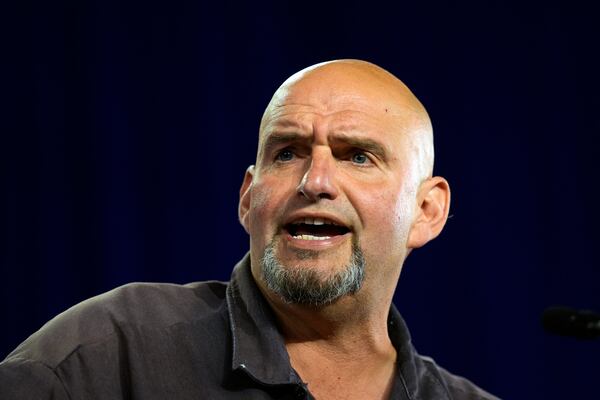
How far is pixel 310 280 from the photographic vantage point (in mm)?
1840

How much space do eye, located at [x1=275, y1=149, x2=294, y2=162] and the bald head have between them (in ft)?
0.24

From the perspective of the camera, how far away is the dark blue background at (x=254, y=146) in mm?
2812

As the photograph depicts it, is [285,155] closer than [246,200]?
Yes

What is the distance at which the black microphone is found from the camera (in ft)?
5.15

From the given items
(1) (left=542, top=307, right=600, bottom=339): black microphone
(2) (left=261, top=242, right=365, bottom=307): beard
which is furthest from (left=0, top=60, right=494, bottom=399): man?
(1) (left=542, top=307, right=600, bottom=339): black microphone

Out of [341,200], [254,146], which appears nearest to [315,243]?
[341,200]

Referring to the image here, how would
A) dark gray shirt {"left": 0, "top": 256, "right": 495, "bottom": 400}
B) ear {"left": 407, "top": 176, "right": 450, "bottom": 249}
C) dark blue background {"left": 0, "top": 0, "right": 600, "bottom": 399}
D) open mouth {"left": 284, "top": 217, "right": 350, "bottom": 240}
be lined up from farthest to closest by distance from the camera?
1. dark blue background {"left": 0, "top": 0, "right": 600, "bottom": 399}
2. ear {"left": 407, "top": 176, "right": 450, "bottom": 249}
3. open mouth {"left": 284, "top": 217, "right": 350, "bottom": 240}
4. dark gray shirt {"left": 0, "top": 256, "right": 495, "bottom": 400}

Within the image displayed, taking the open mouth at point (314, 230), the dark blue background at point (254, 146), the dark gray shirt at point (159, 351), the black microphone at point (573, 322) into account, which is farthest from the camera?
the dark blue background at point (254, 146)

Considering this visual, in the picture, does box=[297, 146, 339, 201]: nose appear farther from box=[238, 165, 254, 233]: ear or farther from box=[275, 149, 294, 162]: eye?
box=[238, 165, 254, 233]: ear

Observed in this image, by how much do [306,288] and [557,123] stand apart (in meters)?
1.73

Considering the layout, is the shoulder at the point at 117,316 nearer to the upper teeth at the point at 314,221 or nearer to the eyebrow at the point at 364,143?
the upper teeth at the point at 314,221

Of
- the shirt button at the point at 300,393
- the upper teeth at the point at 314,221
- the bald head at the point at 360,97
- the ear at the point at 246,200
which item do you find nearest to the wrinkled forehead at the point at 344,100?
the bald head at the point at 360,97

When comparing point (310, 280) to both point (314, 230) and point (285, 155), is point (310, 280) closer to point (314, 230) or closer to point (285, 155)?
point (314, 230)

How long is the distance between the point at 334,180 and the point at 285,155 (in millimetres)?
170
